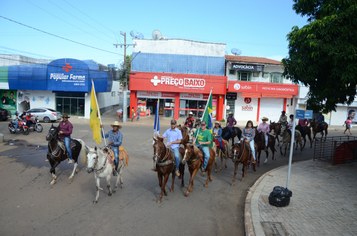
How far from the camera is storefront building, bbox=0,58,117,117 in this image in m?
31.3

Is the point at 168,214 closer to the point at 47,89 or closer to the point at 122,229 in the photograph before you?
the point at 122,229

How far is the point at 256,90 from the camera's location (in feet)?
114

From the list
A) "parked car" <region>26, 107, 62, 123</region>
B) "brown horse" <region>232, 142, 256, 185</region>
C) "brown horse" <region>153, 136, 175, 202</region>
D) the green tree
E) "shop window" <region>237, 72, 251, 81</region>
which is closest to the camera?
"brown horse" <region>153, 136, 175, 202</region>

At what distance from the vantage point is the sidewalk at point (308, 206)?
22.0 feet

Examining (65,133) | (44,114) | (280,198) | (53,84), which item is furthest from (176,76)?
(280,198)

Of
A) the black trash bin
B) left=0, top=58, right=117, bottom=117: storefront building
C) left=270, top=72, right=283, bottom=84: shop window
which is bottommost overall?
the black trash bin

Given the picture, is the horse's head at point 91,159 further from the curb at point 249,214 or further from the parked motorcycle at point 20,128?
the parked motorcycle at point 20,128

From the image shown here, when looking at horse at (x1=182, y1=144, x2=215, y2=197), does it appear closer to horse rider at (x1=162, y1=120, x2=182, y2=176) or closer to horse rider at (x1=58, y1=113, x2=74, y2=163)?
horse rider at (x1=162, y1=120, x2=182, y2=176)

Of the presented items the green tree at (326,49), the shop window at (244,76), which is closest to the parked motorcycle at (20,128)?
the green tree at (326,49)

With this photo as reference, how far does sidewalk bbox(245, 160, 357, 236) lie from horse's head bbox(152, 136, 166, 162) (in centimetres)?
276

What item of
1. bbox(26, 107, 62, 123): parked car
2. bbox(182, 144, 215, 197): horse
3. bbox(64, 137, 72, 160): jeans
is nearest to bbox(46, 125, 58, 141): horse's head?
bbox(64, 137, 72, 160): jeans

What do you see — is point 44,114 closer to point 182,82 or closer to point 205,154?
point 182,82

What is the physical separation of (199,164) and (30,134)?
1607cm

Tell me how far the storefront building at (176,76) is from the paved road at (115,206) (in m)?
21.9
